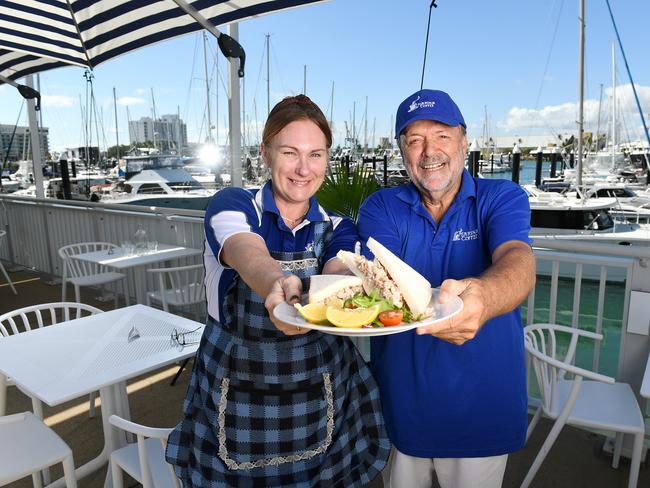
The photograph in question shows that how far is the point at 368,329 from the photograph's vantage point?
2.89ft

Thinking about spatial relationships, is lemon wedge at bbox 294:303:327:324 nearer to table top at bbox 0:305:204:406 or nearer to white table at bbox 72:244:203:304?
table top at bbox 0:305:204:406

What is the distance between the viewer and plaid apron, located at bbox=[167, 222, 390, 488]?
4.23 feet

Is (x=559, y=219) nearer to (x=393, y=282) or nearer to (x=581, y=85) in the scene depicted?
(x=581, y=85)

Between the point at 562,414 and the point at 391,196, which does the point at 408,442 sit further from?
the point at 562,414

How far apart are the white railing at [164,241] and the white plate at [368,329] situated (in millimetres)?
2266

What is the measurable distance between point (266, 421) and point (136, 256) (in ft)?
14.1

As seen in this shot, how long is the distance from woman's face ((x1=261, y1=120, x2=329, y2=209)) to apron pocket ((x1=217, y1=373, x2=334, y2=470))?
55 centimetres

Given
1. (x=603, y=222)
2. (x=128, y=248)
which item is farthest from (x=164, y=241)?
(x=603, y=222)

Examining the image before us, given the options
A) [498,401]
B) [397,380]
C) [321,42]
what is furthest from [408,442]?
[321,42]

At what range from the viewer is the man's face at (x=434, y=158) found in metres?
1.48

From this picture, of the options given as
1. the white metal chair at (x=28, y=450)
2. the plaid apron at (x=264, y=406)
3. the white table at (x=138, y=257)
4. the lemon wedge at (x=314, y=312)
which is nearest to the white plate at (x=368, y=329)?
the lemon wedge at (x=314, y=312)

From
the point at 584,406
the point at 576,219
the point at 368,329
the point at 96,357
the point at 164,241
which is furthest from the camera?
the point at 576,219

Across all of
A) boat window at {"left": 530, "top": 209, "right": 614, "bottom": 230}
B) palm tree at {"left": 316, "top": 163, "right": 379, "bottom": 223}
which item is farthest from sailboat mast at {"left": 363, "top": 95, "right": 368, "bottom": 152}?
palm tree at {"left": 316, "top": 163, "right": 379, "bottom": 223}

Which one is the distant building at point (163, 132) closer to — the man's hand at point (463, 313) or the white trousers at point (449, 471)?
the white trousers at point (449, 471)
